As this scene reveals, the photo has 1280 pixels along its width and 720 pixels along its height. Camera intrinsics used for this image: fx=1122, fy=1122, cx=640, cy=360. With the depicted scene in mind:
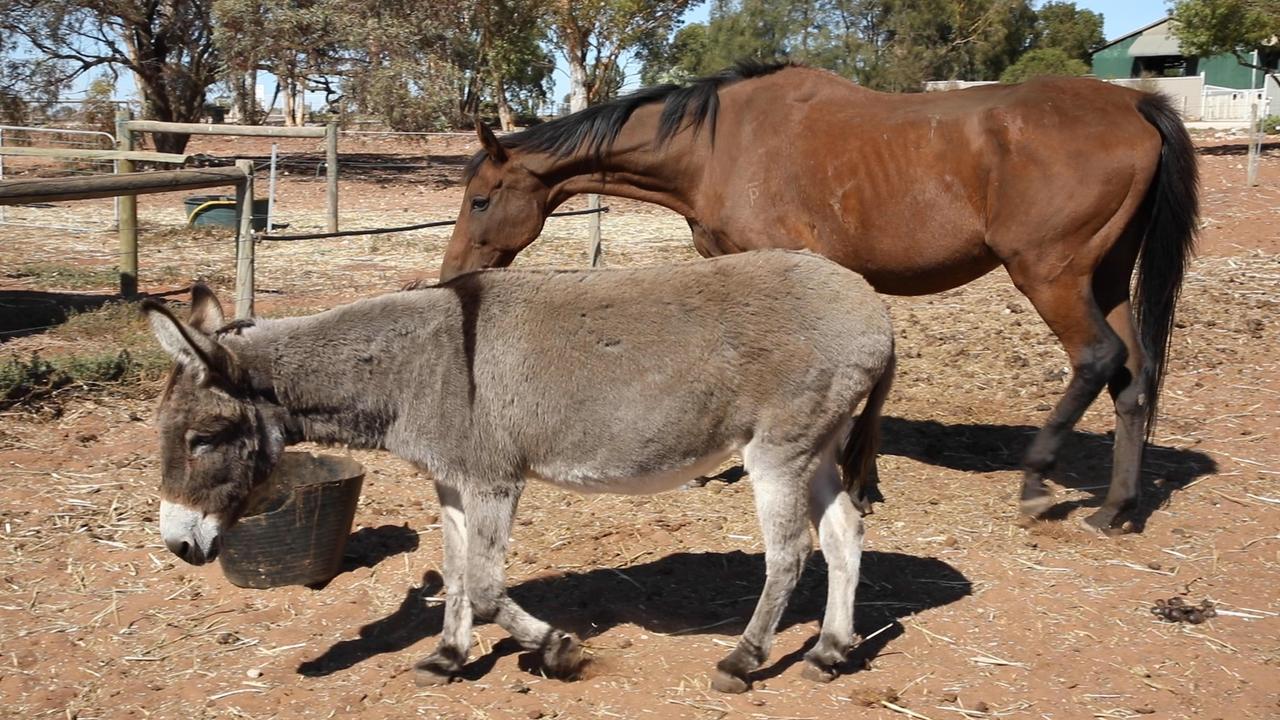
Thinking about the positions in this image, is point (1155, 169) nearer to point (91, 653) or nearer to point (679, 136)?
point (679, 136)

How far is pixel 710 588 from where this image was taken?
534 cm

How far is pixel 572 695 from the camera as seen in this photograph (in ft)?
14.1

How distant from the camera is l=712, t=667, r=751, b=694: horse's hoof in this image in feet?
14.0

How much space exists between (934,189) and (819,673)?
2860mm

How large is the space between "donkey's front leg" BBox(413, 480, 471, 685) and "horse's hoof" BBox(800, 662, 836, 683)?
1348 mm

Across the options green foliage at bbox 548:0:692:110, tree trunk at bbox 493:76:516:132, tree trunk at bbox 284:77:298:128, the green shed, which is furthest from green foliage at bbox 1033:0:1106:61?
tree trunk at bbox 284:77:298:128

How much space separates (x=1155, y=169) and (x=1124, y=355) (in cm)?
97

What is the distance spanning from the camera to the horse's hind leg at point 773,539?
4219mm

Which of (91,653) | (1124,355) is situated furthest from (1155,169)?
(91,653)

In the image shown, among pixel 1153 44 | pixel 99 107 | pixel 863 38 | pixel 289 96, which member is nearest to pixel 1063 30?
pixel 1153 44

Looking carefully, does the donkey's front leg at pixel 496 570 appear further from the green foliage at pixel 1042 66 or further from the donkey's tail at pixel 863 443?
the green foliage at pixel 1042 66

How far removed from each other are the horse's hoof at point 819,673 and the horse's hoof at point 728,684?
0.93 ft

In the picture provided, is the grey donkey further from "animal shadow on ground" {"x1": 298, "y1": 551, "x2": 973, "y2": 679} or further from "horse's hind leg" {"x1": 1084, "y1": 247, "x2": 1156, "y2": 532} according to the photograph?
"horse's hind leg" {"x1": 1084, "y1": 247, "x2": 1156, "y2": 532}

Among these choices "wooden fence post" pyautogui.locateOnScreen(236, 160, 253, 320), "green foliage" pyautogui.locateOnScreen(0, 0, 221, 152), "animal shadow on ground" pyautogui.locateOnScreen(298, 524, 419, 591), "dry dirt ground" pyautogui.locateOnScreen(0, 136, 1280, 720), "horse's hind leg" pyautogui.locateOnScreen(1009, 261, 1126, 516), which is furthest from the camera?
"green foliage" pyautogui.locateOnScreen(0, 0, 221, 152)
